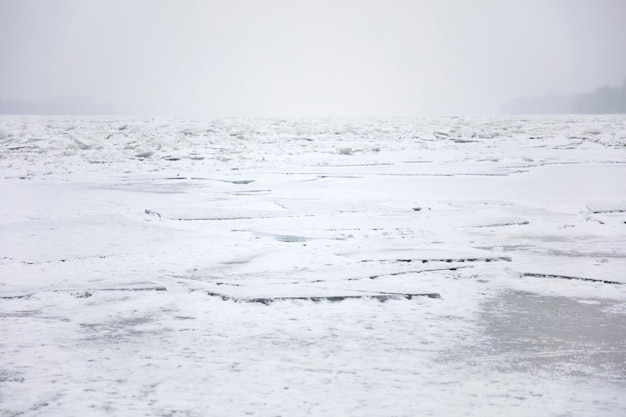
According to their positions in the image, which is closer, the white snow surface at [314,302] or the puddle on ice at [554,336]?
Answer: the white snow surface at [314,302]

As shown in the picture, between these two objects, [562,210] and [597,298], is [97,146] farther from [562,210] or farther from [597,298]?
[597,298]

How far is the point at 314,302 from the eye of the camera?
116 inches

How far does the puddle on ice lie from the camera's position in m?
2.15

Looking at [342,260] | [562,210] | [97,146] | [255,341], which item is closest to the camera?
[255,341]

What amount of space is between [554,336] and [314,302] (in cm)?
97

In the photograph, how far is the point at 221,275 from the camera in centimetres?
351

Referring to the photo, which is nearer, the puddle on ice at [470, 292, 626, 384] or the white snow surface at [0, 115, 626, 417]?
the white snow surface at [0, 115, 626, 417]

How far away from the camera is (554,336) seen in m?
2.46

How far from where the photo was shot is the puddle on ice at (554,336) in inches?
84.8

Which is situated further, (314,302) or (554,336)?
(314,302)

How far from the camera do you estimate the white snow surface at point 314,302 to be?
1941 mm

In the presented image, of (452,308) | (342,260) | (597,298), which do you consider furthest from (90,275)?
(597,298)

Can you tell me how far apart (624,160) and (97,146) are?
10.1m

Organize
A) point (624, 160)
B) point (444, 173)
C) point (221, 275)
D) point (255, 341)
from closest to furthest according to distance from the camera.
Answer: point (255, 341) < point (221, 275) < point (444, 173) < point (624, 160)
